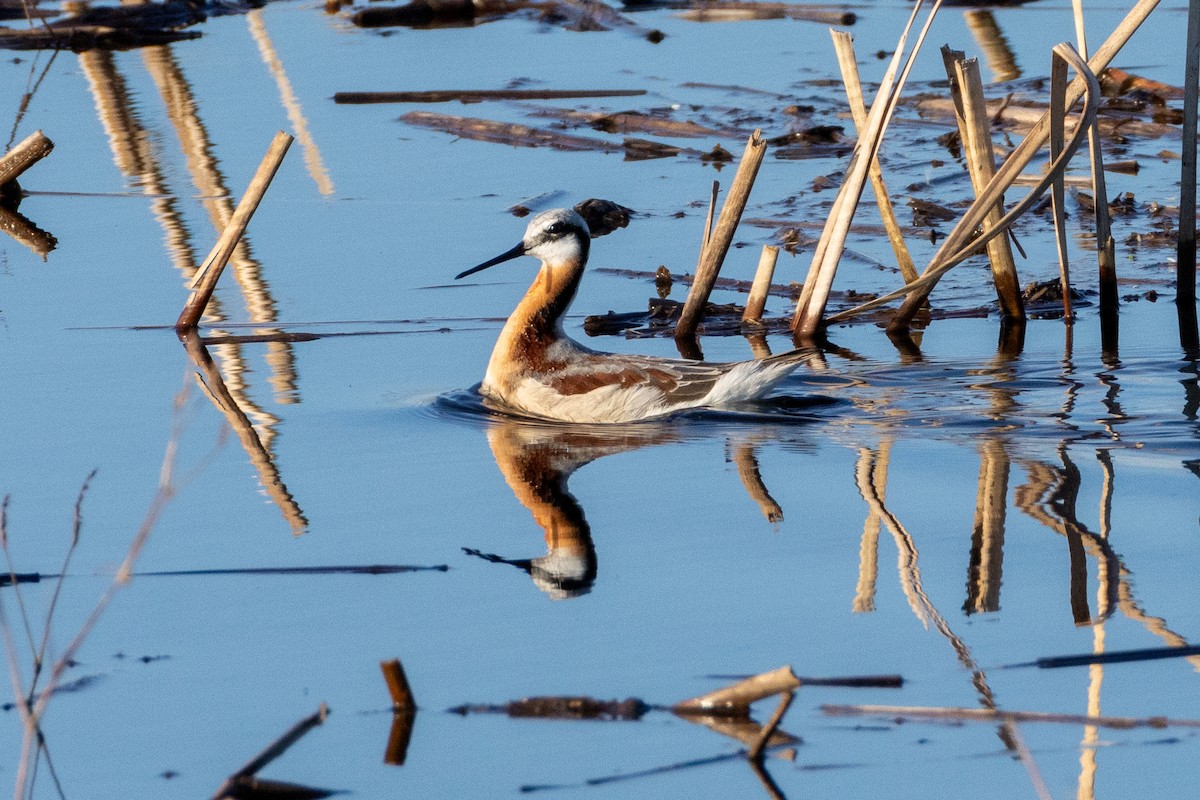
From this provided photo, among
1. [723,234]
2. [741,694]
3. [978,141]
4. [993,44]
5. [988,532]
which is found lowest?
[993,44]

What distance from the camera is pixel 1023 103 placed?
14.6m

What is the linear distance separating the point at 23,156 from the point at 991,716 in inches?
385

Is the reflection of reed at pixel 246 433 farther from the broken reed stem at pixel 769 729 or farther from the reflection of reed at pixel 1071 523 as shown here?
the reflection of reed at pixel 1071 523

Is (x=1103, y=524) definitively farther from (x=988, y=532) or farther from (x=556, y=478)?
(x=556, y=478)

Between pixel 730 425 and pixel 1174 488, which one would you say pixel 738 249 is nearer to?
pixel 730 425

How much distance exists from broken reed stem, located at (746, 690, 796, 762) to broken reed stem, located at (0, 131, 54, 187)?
9.23 metres

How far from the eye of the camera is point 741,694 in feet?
15.6

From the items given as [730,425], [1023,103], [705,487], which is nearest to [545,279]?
[730,425]

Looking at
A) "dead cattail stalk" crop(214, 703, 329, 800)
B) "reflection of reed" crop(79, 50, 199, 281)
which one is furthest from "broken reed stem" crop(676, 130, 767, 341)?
"dead cattail stalk" crop(214, 703, 329, 800)

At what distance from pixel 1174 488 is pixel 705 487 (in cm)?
199

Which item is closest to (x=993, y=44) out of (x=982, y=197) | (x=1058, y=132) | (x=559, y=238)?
(x=1058, y=132)

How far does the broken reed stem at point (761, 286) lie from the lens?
31.9ft

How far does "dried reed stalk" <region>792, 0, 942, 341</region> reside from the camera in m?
8.86

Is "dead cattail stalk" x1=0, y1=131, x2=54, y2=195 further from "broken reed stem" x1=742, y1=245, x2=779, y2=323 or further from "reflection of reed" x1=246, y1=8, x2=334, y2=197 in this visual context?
"broken reed stem" x1=742, y1=245, x2=779, y2=323
